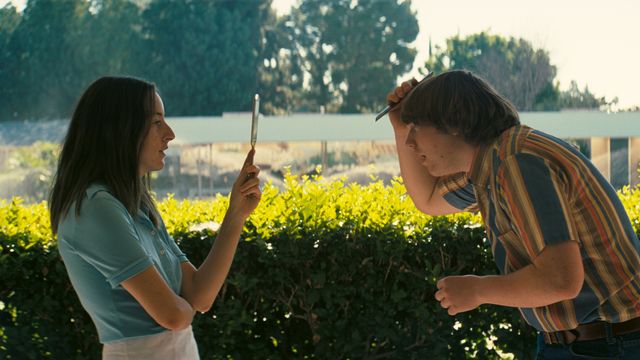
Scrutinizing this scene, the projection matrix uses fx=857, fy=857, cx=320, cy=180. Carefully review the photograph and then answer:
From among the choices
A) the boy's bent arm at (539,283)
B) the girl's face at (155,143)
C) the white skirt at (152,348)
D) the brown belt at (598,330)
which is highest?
the girl's face at (155,143)

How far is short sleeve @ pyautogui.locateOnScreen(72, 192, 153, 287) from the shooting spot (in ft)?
4.88

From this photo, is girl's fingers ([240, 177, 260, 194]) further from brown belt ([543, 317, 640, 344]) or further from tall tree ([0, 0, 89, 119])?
tall tree ([0, 0, 89, 119])

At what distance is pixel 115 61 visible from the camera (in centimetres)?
2539

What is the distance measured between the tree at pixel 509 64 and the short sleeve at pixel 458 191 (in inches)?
850

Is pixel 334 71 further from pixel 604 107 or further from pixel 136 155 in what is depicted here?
pixel 136 155

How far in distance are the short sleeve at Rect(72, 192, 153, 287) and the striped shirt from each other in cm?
61

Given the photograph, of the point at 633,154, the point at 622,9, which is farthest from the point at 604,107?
the point at 622,9

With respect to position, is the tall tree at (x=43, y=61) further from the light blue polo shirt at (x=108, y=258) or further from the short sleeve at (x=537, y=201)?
the short sleeve at (x=537, y=201)

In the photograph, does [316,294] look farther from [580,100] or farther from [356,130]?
[580,100]

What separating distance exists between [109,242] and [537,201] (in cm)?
73

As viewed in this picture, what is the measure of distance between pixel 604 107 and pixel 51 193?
70.8 feet

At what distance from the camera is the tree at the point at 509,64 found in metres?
23.7

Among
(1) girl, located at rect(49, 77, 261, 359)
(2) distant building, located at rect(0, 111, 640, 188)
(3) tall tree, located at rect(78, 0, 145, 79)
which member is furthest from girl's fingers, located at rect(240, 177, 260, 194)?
(3) tall tree, located at rect(78, 0, 145, 79)

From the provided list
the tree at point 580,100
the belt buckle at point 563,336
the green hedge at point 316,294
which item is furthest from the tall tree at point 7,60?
the belt buckle at point 563,336
